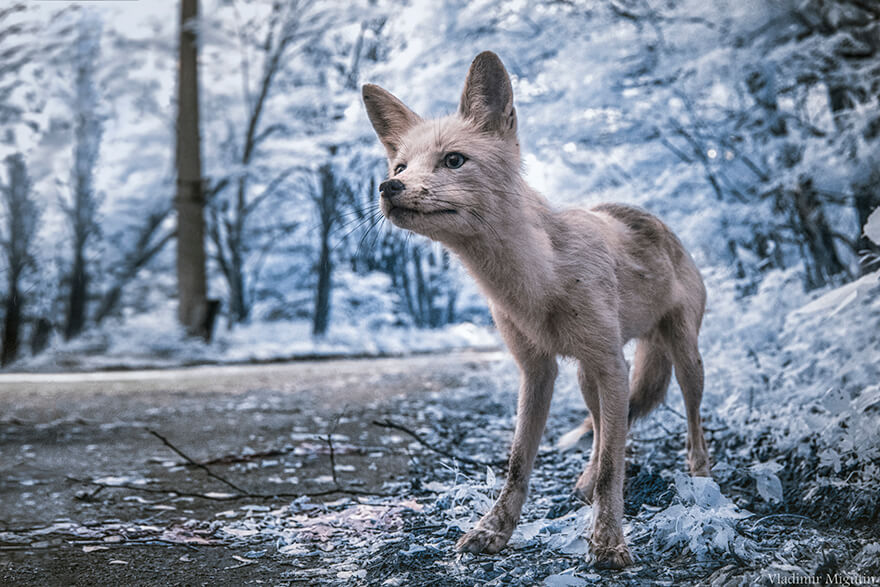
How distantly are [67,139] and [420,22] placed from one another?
14.9 ft

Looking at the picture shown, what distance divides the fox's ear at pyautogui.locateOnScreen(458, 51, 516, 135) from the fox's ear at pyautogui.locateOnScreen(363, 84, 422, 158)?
169 mm

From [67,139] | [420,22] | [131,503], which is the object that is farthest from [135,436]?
[67,139]

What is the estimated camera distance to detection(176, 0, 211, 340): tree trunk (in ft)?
24.3

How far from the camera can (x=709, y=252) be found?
4.47 m

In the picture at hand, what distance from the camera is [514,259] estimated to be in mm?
1735

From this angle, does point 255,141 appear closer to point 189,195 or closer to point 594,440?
point 189,195

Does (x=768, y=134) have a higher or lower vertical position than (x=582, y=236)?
higher

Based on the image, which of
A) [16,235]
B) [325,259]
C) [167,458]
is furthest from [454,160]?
[16,235]

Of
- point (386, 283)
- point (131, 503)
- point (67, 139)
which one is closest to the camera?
point (131, 503)

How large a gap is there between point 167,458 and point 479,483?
67.9 inches

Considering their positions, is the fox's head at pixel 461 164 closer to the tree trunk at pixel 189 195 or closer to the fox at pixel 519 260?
the fox at pixel 519 260

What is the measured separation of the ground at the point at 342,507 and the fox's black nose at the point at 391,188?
3.05 ft

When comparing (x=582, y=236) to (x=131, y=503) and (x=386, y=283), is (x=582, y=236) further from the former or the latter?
(x=386, y=283)

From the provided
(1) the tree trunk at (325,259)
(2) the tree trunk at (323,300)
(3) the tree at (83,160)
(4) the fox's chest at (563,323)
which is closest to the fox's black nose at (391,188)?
(4) the fox's chest at (563,323)
